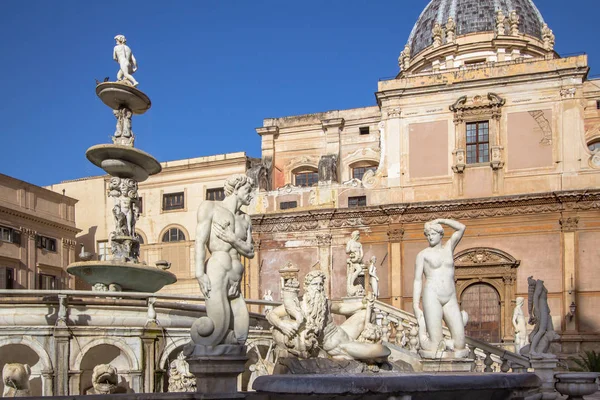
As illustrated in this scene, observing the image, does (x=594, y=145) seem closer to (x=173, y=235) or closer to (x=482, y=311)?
(x=482, y=311)

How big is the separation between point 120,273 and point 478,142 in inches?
868

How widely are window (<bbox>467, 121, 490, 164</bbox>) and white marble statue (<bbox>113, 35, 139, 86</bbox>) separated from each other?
63.8ft

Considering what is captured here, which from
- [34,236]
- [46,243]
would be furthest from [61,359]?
[46,243]

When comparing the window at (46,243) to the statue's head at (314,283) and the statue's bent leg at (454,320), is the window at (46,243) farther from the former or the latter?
the statue's bent leg at (454,320)

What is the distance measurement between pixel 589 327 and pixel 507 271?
3715mm

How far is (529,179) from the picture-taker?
30453 mm

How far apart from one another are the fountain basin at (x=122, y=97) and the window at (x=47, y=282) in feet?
75.2

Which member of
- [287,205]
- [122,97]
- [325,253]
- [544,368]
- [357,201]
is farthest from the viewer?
[287,205]

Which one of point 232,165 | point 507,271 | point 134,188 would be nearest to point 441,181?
point 507,271

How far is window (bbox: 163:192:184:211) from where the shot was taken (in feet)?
133

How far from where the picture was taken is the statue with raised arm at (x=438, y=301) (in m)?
10.0

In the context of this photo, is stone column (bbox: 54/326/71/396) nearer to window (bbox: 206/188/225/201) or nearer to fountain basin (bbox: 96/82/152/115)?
fountain basin (bbox: 96/82/152/115)

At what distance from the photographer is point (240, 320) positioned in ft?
24.4

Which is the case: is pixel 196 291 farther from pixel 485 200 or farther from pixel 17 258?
pixel 485 200
